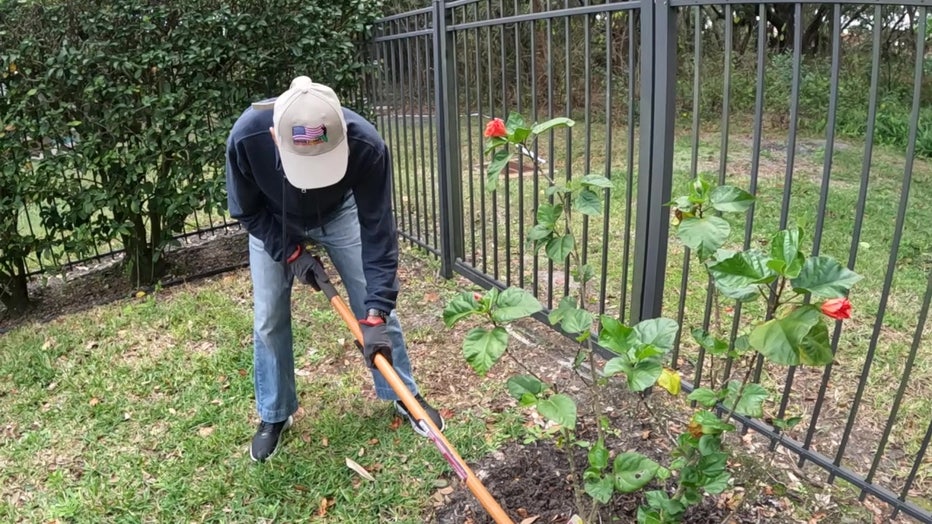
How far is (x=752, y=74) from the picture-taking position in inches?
418

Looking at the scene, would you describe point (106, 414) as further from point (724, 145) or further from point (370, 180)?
point (724, 145)

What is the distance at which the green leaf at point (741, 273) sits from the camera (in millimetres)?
1572

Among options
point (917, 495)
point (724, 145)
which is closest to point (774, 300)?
point (724, 145)

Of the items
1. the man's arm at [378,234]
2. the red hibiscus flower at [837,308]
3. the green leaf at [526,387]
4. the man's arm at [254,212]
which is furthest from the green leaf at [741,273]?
the man's arm at [254,212]

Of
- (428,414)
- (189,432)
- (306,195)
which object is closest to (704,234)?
(306,195)

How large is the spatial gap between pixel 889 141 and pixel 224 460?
852cm

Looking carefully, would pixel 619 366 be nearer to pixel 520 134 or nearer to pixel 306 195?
pixel 520 134

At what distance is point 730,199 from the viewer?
183cm

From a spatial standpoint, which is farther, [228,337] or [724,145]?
[228,337]

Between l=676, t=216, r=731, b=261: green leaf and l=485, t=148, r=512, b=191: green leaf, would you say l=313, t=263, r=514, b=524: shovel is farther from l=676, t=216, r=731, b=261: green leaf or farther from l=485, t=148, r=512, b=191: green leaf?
l=676, t=216, r=731, b=261: green leaf

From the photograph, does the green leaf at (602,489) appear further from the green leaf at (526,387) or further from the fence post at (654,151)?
the fence post at (654,151)

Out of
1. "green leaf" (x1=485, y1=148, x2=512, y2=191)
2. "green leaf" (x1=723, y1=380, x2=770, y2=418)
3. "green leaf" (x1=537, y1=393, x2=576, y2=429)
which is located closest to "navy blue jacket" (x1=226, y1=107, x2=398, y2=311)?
"green leaf" (x1=485, y1=148, x2=512, y2=191)

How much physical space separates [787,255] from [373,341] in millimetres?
1466

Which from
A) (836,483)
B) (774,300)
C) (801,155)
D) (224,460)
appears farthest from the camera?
(801,155)
